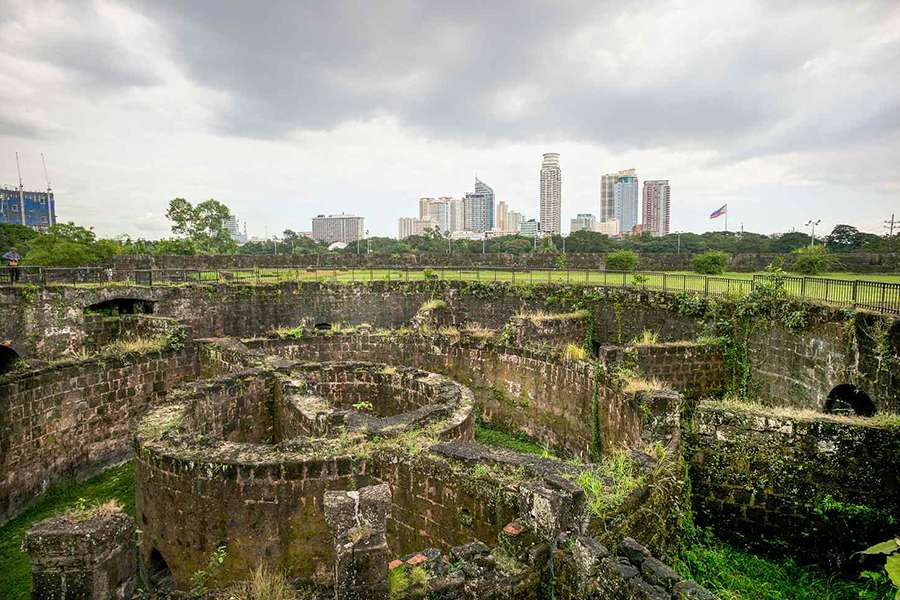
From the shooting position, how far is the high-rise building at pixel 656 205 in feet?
461

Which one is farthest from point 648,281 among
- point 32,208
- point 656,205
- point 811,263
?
point 32,208

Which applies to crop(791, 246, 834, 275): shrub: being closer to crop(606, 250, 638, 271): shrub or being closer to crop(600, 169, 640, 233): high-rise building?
crop(606, 250, 638, 271): shrub

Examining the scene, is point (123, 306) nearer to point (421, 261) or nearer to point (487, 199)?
point (421, 261)

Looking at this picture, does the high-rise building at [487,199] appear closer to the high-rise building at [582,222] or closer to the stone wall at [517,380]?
the high-rise building at [582,222]

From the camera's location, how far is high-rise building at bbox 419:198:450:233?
557ft

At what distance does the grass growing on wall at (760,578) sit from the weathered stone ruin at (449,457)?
39cm

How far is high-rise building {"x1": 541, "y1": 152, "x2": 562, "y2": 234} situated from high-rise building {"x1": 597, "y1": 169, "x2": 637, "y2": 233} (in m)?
31.0

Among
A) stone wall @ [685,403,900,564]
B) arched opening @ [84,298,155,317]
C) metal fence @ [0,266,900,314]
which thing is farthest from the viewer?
arched opening @ [84,298,155,317]

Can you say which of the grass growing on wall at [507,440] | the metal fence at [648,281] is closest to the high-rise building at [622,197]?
the metal fence at [648,281]

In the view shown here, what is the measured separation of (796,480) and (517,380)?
22.9ft

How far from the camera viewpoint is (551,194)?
14938 cm

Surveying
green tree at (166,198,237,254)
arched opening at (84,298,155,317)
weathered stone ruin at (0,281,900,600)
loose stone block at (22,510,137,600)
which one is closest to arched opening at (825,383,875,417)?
weathered stone ruin at (0,281,900,600)

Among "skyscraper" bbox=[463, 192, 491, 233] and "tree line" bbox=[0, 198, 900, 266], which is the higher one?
"skyscraper" bbox=[463, 192, 491, 233]

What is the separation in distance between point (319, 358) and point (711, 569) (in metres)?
12.0
